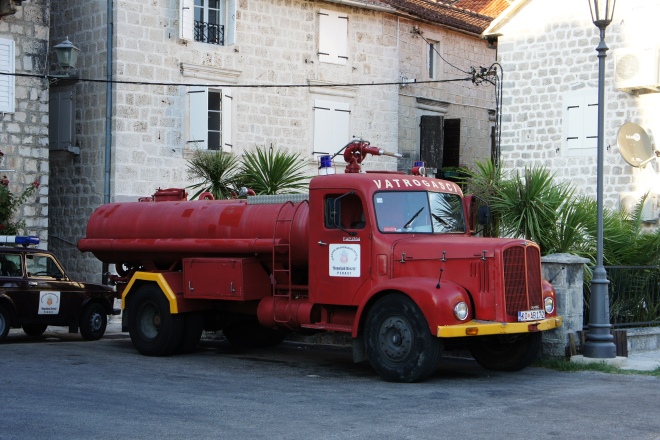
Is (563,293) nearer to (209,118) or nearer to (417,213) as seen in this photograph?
(417,213)

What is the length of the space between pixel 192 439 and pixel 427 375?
410 centimetres

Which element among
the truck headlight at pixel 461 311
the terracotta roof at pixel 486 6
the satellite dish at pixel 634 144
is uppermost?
the terracotta roof at pixel 486 6

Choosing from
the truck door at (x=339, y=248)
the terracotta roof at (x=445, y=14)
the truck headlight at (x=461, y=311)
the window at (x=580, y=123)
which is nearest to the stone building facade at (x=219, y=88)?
the terracotta roof at (x=445, y=14)

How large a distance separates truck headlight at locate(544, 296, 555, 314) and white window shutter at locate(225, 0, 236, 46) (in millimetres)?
15074

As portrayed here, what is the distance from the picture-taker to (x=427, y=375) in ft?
38.8

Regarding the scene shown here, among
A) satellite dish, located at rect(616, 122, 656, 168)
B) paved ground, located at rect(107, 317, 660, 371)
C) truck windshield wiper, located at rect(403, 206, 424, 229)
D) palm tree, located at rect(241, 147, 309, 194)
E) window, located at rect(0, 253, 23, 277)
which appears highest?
satellite dish, located at rect(616, 122, 656, 168)

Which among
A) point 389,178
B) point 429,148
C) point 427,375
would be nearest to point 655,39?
point 429,148

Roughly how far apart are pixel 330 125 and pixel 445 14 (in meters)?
6.01

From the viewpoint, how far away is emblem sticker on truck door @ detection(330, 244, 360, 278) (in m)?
12.8

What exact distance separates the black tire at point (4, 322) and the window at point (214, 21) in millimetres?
10862

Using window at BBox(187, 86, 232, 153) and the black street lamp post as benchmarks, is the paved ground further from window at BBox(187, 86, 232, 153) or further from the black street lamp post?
window at BBox(187, 86, 232, 153)

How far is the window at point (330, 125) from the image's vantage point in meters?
27.8

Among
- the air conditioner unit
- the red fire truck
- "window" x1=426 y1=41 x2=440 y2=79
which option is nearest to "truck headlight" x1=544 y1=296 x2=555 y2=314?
the red fire truck

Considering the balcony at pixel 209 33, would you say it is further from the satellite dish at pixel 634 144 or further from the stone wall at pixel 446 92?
the satellite dish at pixel 634 144
